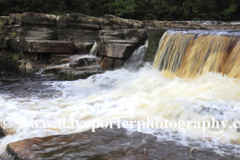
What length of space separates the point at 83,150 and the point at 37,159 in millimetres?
529

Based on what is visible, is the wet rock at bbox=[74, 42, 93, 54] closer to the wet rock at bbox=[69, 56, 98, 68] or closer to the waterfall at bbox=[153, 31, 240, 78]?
Result: the wet rock at bbox=[69, 56, 98, 68]

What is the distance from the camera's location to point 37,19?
12945mm

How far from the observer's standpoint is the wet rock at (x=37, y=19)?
41.8 ft

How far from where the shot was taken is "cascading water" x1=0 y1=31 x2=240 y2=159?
3555 millimetres

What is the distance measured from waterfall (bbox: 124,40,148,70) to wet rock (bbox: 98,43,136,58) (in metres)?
0.19

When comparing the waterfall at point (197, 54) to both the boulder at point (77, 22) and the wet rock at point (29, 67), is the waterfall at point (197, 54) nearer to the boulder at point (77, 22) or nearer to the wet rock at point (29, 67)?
the wet rock at point (29, 67)

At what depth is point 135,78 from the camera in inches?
286

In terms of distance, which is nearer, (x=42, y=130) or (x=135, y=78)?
(x=42, y=130)

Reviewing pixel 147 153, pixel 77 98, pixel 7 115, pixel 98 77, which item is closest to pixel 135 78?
pixel 98 77

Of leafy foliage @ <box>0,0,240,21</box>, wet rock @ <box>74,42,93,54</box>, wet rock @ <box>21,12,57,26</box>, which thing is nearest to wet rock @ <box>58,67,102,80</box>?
wet rock @ <box>74,42,93,54</box>

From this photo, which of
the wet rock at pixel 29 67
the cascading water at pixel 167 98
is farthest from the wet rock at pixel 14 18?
the cascading water at pixel 167 98

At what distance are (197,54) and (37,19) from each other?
30.8 feet

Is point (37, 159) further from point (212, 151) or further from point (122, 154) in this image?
point (212, 151)

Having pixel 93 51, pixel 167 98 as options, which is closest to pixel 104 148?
pixel 167 98
